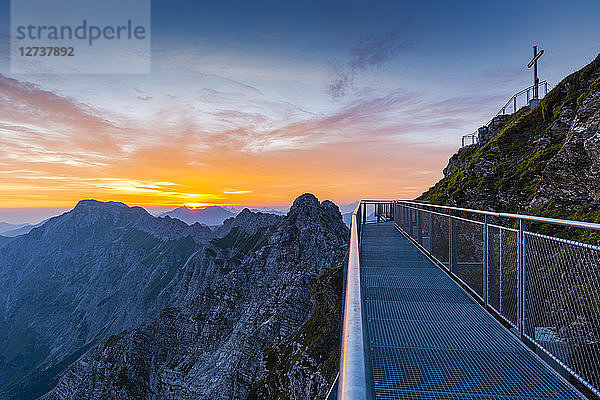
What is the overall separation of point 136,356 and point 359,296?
9762 centimetres

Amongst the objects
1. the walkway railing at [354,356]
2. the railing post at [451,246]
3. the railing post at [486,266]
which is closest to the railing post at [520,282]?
the railing post at [486,266]

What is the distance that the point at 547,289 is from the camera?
4219 millimetres

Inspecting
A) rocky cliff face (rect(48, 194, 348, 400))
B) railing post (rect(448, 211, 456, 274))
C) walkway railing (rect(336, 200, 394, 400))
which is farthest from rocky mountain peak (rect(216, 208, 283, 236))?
walkway railing (rect(336, 200, 394, 400))

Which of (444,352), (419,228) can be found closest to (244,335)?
(419,228)

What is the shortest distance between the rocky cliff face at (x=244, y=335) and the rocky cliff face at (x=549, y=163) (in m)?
19.6

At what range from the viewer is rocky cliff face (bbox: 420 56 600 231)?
40.5ft

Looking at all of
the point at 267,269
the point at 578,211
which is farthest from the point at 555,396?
the point at 267,269

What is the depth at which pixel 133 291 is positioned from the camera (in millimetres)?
199375

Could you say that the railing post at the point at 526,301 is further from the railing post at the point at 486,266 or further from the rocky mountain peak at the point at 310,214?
the rocky mountain peak at the point at 310,214

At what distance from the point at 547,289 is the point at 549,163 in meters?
12.7

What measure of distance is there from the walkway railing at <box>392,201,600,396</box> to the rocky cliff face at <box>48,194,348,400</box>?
29642 millimetres

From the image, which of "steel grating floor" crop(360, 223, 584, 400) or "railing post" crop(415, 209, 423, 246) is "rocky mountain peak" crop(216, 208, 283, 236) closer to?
"railing post" crop(415, 209, 423, 246)

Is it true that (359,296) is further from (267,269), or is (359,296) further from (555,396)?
(267,269)

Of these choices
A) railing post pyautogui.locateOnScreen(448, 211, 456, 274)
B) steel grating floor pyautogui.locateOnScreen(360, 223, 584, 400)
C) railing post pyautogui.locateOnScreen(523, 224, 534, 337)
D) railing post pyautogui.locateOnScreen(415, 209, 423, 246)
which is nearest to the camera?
steel grating floor pyautogui.locateOnScreen(360, 223, 584, 400)
